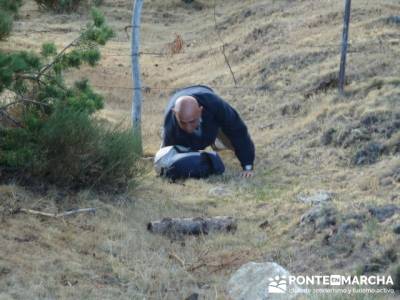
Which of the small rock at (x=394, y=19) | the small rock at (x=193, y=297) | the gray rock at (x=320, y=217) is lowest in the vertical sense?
the small rock at (x=193, y=297)

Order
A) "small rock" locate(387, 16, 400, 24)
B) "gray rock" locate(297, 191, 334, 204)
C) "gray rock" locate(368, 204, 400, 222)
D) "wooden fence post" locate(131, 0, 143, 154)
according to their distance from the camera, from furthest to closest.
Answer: "small rock" locate(387, 16, 400, 24), "wooden fence post" locate(131, 0, 143, 154), "gray rock" locate(297, 191, 334, 204), "gray rock" locate(368, 204, 400, 222)

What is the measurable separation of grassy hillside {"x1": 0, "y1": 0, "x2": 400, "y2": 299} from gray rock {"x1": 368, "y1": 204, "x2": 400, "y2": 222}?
5cm

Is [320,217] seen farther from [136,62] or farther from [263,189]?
[136,62]

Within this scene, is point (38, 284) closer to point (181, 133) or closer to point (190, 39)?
point (181, 133)

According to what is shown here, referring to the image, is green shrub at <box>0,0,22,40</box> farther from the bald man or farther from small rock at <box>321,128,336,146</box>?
small rock at <box>321,128,336,146</box>

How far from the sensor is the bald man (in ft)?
30.6

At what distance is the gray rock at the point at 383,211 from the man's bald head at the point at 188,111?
9.92 feet

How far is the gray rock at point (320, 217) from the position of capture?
645 centimetres

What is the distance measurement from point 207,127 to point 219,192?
125cm

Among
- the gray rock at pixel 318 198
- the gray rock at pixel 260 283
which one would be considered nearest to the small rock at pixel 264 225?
the gray rock at pixel 318 198

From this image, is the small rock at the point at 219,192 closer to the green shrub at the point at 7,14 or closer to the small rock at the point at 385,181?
the small rock at the point at 385,181

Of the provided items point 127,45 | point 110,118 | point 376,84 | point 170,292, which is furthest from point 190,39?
point 170,292

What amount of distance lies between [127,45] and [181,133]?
403 inches

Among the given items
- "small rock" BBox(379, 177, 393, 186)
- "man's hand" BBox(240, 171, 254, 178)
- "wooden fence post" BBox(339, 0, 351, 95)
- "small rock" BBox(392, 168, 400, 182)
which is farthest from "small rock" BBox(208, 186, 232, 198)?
"wooden fence post" BBox(339, 0, 351, 95)
